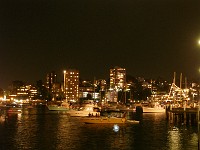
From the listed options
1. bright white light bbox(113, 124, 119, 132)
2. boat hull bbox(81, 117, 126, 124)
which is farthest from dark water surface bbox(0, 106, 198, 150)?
boat hull bbox(81, 117, 126, 124)

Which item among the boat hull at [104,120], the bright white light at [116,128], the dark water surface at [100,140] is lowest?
the dark water surface at [100,140]

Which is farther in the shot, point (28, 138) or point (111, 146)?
point (28, 138)

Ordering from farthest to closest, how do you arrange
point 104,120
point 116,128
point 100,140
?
point 104,120
point 116,128
point 100,140

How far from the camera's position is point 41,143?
47.1 meters

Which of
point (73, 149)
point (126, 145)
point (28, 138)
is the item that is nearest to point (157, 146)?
point (126, 145)

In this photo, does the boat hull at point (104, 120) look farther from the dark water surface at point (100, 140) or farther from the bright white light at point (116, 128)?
the dark water surface at point (100, 140)

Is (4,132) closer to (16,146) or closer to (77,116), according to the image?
(16,146)

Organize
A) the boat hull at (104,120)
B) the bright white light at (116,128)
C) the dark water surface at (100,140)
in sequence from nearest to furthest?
the dark water surface at (100,140)
the bright white light at (116,128)
the boat hull at (104,120)

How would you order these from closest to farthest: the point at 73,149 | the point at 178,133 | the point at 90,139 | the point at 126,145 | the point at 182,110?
1. the point at 73,149
2. the point at 126,145
3. the point at 90,139
4. the point at 178,133
5. the point at 182,110

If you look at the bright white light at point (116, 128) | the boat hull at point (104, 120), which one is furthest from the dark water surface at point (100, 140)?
the boat hull at point (104, 120)

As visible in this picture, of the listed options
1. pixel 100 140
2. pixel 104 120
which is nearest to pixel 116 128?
pixel 104 120

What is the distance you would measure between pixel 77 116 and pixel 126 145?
48501 mm

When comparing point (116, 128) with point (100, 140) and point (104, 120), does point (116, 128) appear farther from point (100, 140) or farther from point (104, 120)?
point (100, 140)

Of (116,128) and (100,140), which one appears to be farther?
(116,128)
